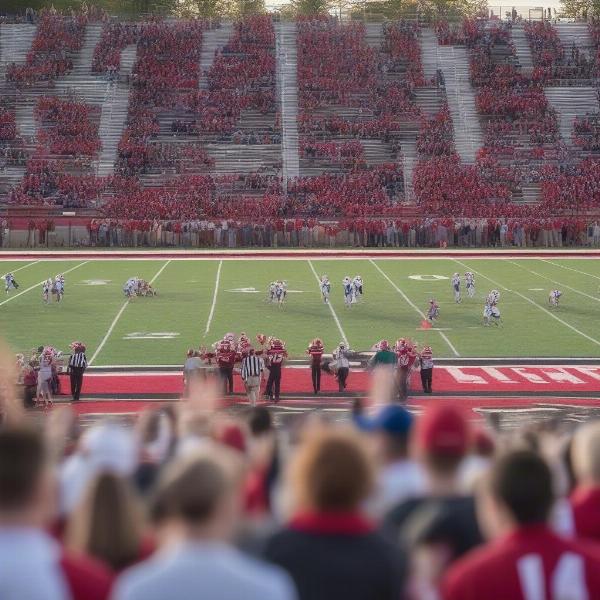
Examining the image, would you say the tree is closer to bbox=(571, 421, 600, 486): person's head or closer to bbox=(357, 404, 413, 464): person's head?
bbox=(357, 404, 413, 464): person's head

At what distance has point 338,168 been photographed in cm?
5534

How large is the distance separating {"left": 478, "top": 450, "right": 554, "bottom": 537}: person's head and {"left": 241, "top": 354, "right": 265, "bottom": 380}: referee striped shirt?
15.6 meters

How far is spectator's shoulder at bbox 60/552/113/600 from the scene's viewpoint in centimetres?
355

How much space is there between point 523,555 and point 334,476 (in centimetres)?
62

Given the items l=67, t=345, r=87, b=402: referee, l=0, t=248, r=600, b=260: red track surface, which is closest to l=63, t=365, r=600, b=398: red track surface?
l=67, t=345, r=87, b=402: referee

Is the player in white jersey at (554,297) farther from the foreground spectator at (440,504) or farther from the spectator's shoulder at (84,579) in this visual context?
the spectator's shoulder at (84,579)

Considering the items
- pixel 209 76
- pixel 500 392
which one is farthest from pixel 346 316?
pixel 209 76

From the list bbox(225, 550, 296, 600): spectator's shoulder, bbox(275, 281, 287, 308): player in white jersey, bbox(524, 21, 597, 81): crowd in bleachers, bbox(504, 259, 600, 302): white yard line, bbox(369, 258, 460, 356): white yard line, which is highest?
bbox(524, 21, 597, 81): crowd in bleachers

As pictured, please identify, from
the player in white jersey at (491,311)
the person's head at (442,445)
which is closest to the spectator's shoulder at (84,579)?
the person's head at (442,445)

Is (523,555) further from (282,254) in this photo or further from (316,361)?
(282,254)

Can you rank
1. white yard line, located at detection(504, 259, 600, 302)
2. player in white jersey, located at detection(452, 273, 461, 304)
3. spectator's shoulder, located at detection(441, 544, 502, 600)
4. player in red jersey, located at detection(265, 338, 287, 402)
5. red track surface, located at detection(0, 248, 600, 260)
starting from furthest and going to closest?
1. red track surface, located at detection(0, 248, 600, 260)
2. white yard line, located at detection(504, 259, 600, 302)
3. player in white jersey, located at detection(452, 273, 461, 304)
4. player in red jersey, located at detection(265, 338, 287, 402)
5. spectator's shoulder, located at detection(441, 544, 502, 600)

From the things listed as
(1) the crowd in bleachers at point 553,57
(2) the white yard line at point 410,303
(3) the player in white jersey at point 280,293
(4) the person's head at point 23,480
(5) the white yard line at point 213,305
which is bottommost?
(2) the white yard line at point 410,303

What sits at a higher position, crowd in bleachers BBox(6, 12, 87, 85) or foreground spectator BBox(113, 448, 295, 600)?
crowd in bleachers BBox(6, 12, 87, 85)

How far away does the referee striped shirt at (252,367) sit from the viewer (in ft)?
63.6
